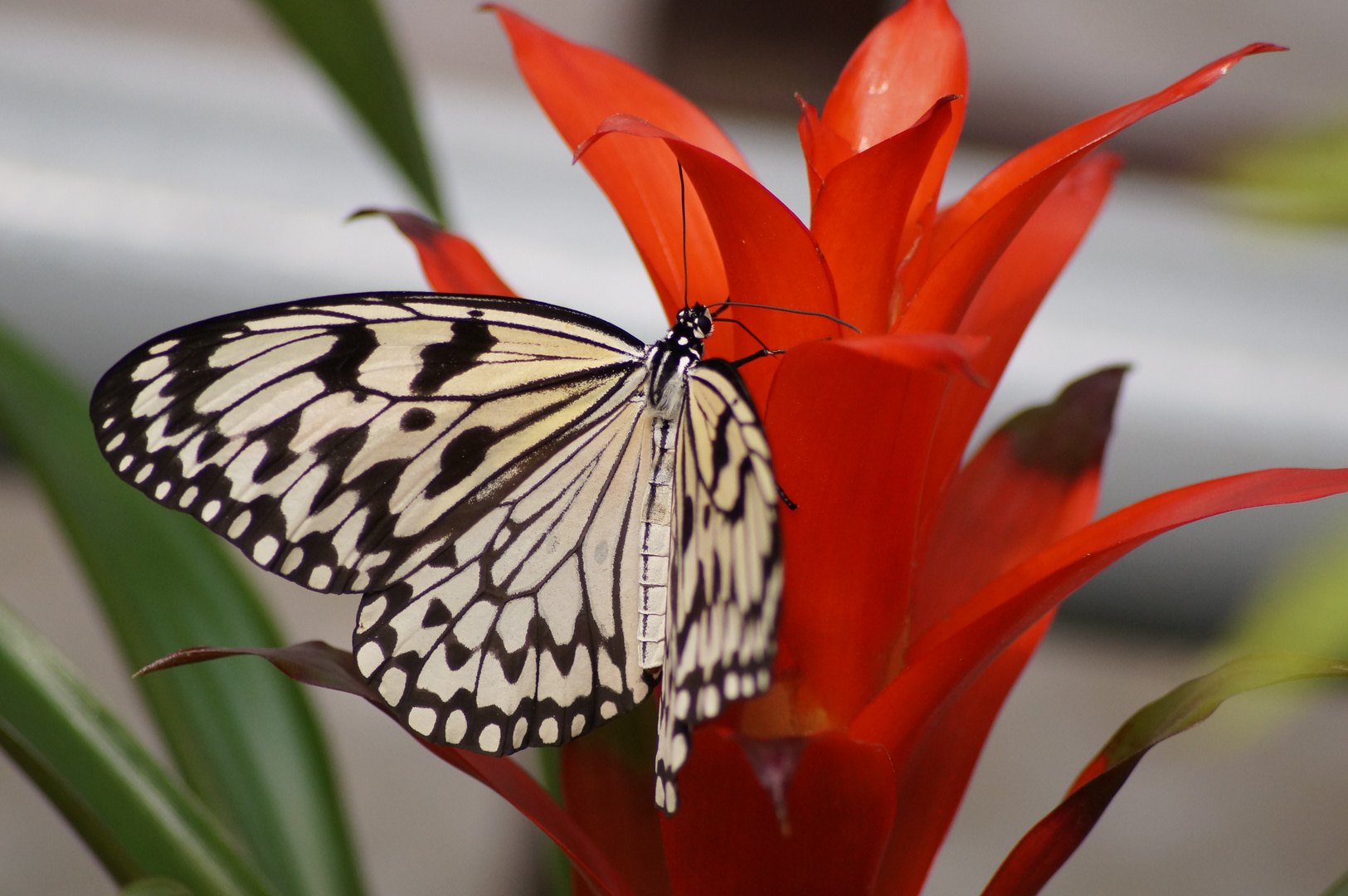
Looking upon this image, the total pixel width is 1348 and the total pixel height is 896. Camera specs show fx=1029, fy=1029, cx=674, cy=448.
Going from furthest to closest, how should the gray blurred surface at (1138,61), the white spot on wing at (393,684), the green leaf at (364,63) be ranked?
the gray blurred surface at (1138,61) < the green leaf at (364,63) < the white spot on wing at (393,684)

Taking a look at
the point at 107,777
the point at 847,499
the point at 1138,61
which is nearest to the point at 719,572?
the point at 847,499

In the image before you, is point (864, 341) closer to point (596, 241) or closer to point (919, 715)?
point (919, 715)

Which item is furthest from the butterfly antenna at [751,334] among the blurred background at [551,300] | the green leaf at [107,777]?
the blurred background at [551,300]

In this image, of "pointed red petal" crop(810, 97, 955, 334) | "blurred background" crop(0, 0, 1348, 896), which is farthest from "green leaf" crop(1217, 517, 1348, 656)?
"blurred background" crop(0, 0, 1348, 896)

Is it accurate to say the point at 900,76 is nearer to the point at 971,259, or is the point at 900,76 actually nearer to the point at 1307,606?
the point at 971,259

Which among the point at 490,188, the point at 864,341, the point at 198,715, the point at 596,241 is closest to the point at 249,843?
the point at 198,715

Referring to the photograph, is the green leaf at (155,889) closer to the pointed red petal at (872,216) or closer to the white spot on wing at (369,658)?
the white spot on wing at (369,658)
